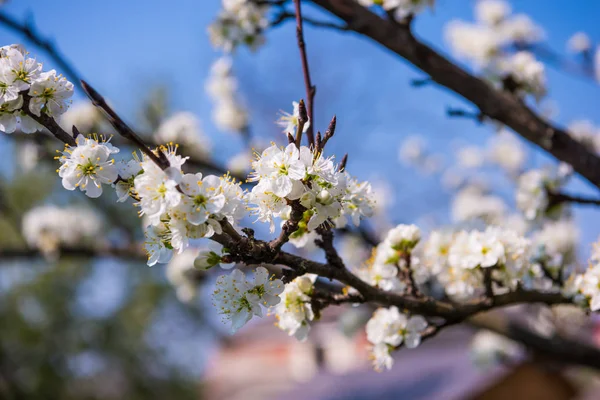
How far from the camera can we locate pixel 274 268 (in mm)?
2189

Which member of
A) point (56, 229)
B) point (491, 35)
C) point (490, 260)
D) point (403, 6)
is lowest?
point (490, 260)

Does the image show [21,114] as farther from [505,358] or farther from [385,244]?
[505,358]

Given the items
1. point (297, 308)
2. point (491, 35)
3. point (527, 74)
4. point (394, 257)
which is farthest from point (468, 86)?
point (491, 35)

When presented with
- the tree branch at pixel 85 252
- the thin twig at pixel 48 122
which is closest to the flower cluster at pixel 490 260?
the thin twig at pixel 48 122

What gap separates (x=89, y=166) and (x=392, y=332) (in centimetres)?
106

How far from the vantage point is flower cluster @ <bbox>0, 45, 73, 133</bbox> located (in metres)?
1.23

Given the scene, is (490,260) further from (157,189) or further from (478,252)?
(157,189)

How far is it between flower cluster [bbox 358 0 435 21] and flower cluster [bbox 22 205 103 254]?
3.11m

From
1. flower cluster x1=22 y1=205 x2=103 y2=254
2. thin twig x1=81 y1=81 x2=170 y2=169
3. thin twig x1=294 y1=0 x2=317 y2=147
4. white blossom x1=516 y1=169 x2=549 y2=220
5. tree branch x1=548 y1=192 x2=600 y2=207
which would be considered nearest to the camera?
thin twig x1=81 y1=81 x2=170 y2=169

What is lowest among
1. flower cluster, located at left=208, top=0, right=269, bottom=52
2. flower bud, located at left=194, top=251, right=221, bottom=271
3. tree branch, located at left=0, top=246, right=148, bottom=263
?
flower bud, located at left=194, top=251, right=221, bottom=271

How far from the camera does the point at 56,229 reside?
14.6 feet

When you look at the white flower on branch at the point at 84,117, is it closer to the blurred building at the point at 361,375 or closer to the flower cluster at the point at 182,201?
the blurred building at the point at 361,375

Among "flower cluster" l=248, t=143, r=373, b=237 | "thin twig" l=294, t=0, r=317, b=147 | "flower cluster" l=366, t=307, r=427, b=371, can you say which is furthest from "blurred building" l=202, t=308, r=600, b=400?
"flower cluster" l=248, t=143, r=373, b=237

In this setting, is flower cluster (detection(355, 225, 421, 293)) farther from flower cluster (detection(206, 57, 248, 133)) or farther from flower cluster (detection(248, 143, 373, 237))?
flower cluster (detection(206, 57, 248, 133))
